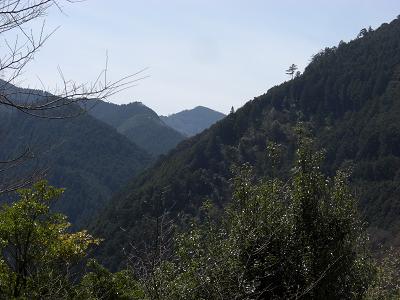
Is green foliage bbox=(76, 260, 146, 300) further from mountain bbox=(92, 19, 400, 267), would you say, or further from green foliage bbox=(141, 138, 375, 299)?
mountain bbox=(92, 19, 400, 267)

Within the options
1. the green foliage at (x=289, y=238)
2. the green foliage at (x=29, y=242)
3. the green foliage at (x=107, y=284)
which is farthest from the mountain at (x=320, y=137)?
the green foliage at (x=289, y=238)

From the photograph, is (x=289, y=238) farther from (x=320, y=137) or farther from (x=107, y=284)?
(x=320, y=137)

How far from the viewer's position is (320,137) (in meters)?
133

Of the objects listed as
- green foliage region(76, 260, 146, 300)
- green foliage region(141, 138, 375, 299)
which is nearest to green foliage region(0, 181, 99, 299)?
green foliage region(76, 260, 146, 300)

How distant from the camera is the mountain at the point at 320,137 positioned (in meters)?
111

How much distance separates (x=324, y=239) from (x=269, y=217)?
49.6 inches

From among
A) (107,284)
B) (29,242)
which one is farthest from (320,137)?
(29,242)

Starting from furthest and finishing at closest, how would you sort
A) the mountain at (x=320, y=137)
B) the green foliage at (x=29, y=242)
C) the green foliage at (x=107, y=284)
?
the mountain at (x=320, y=137) → the green foliage at (x=107, y=284) → the green foliage at (x=29, y=242)

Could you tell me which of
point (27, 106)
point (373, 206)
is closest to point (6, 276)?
point (27, 106)

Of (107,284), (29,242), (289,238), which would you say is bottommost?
(107,284)

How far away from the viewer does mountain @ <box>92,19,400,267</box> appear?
111188 millimetres

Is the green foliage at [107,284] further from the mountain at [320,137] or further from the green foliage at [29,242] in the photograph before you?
the mountain at [320,137]

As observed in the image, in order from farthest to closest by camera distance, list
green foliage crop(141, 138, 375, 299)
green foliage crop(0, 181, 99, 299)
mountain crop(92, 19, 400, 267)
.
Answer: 1. mountain crop(92, 19, 400, 267)
2. green foliage crop(0, 181, 99, 299)
3. green foliage crop(141, 138, 375, 299)

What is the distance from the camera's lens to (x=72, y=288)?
1208 centimetres
